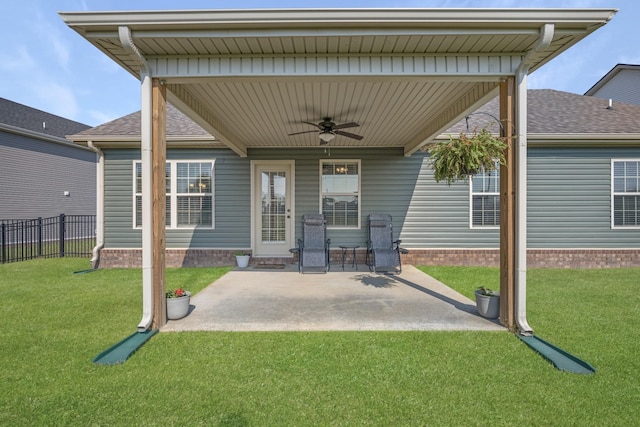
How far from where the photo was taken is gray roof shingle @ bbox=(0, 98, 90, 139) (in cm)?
1101

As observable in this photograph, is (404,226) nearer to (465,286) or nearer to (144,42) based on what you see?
(465,286)

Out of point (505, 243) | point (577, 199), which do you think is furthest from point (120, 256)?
point (577, 199)

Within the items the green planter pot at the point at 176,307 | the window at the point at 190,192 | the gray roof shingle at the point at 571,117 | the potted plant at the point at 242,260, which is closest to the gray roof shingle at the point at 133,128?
the window at the point at 190,192

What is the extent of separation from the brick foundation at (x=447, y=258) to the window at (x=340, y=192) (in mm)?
701

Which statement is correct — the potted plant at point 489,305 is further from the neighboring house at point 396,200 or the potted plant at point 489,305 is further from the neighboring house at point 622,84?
the neighboring house at point 622,84

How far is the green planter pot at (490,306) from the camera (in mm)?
3342

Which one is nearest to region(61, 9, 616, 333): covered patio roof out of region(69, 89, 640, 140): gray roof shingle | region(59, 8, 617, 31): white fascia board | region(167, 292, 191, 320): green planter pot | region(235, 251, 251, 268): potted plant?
region(59, 8, 617, 31): white fascia board

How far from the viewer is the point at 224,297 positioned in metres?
4.17

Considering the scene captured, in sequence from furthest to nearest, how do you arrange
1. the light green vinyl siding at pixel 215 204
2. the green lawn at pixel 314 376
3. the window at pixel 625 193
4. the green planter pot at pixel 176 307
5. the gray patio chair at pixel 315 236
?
the light green vinyl siding at pixel 215 204, the window at pixel 625 193, the gray patio chair at pixel 315 236, the green planter pot at pixel 176 307, the green lawn at pixel 314 376

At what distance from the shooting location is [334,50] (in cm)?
298

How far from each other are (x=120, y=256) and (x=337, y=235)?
4648 millimetres

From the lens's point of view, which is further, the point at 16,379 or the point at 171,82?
the point at 171,82

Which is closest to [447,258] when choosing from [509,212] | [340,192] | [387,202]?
[387,202]

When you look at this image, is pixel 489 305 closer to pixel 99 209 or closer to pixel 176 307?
pixel 176 307
